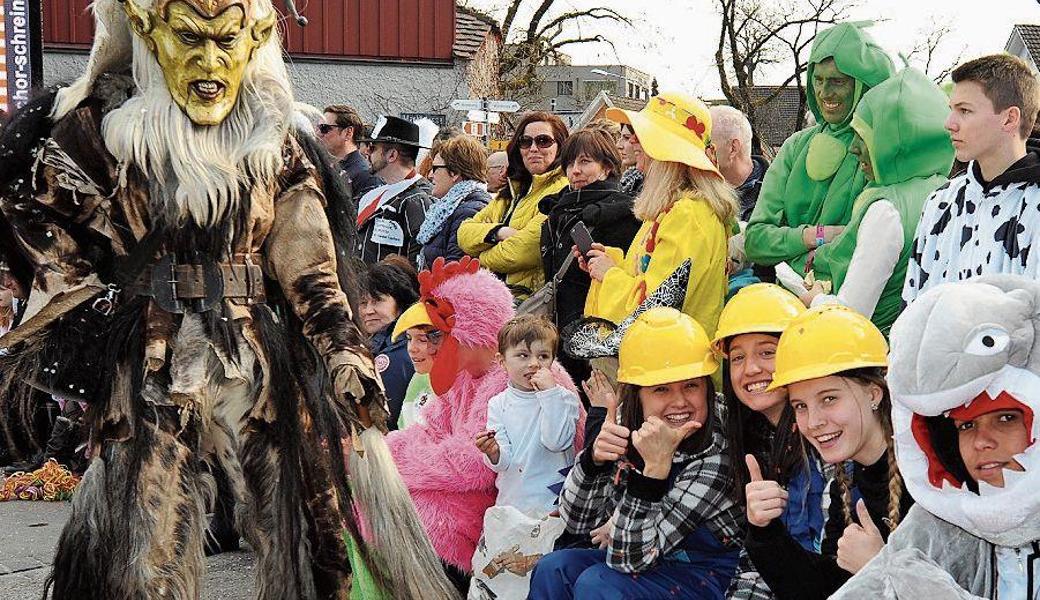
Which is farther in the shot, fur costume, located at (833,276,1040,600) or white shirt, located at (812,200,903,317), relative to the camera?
white shirt, located at (812,200,903,317)

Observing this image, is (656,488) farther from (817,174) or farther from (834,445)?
(817,174)

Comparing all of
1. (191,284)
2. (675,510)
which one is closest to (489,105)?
(191,284)

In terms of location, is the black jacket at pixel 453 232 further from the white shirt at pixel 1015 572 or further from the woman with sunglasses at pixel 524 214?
the white shirt at pixel 1015 572

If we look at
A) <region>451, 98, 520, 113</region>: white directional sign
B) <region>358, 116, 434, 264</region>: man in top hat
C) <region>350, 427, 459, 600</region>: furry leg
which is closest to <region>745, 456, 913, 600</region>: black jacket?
<region>350, 427, 459, 600</region>: furry leg

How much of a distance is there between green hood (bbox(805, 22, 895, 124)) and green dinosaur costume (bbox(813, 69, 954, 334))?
0.21 m

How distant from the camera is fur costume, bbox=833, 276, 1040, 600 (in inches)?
89.4

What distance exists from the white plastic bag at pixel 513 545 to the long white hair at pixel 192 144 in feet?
4.54

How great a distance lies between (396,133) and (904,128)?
159 inches

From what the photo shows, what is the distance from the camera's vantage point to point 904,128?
3980mm

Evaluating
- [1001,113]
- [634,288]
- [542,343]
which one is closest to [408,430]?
[542,343]

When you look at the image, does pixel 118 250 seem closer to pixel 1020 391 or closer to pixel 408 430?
pixel 408 430

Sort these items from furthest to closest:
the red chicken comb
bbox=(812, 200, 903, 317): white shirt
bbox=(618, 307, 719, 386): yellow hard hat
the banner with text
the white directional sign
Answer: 1. the white directional sign
2. the banner with text
3. the red chicken comb
4. bbox=(812, 200, 903, 317): white shirt
5. bbox=(618, 307, 719, 386): yellow hard hat

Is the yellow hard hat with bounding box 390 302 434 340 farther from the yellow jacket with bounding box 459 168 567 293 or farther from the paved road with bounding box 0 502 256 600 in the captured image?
the paved road with bounding box 0 502 256 600

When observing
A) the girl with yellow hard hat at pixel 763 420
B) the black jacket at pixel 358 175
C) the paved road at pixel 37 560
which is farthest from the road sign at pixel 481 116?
the girl with yellow hard hat at pixel 763 420
